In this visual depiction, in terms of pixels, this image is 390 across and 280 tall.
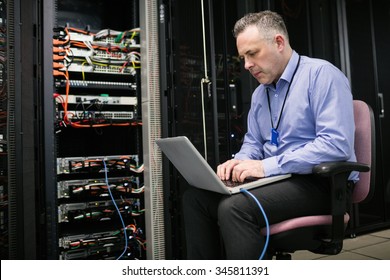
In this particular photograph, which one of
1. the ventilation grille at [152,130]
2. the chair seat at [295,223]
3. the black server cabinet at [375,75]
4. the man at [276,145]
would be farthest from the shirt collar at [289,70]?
the black server cabinet at [375,75]

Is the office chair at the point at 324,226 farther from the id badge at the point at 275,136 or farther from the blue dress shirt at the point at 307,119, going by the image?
the id badge at the point at 275,136

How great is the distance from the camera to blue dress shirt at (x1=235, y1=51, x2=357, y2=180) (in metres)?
1.09

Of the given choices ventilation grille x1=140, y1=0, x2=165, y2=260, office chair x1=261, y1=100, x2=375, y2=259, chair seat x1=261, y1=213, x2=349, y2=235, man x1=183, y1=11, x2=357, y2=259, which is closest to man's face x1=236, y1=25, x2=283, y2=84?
man x1=183, y1=11, x2=357, y2=259

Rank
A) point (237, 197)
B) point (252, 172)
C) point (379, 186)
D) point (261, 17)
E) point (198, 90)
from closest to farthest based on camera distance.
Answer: point (237, 197)
point (252, 172)
point (261, 17)
point (198, 90)
point (379, 186)

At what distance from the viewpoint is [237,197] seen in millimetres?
1042

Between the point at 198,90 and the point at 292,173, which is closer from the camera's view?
the point at 292,173

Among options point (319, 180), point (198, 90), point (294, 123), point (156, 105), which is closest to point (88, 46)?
point (156, 105)

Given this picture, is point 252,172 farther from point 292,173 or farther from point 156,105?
point 156,105

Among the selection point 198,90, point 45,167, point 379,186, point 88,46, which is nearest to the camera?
point 45,167

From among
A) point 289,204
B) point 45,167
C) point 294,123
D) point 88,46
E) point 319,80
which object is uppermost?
point 88,46

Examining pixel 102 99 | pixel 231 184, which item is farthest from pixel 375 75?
pixel 231 184

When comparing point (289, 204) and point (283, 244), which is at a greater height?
point (289, 204)

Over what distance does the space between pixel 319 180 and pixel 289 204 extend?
144 millimetres

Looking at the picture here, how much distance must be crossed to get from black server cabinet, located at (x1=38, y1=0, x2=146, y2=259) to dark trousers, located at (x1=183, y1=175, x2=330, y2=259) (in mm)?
1136
